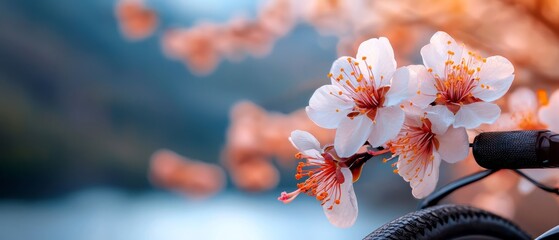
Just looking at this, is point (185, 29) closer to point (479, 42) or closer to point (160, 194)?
point (160, 194)

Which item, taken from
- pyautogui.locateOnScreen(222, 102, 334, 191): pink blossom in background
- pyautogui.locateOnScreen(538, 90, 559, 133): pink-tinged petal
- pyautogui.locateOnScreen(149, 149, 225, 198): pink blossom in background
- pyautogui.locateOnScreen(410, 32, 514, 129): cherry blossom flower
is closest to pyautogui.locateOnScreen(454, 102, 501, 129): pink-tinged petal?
pyautogui.locateOnScreen(410, 32, 514, 129): cherry blossom flower

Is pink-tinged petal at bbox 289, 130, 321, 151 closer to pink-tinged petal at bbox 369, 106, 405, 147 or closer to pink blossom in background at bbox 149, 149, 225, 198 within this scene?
pink-tinged petal at bbox 369, 106, 405, 147

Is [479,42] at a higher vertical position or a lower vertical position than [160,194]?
lower

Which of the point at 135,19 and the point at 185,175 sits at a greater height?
the point at 135,19

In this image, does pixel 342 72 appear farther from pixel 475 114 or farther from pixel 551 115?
pixel 551 115

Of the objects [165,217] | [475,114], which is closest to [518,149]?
[475,114]

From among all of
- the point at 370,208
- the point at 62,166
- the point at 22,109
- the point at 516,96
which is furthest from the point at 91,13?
the point at 516,96

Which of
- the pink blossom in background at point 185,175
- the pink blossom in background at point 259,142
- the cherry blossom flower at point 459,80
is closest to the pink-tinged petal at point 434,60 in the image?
the cherry blossom flower at point 459,80
